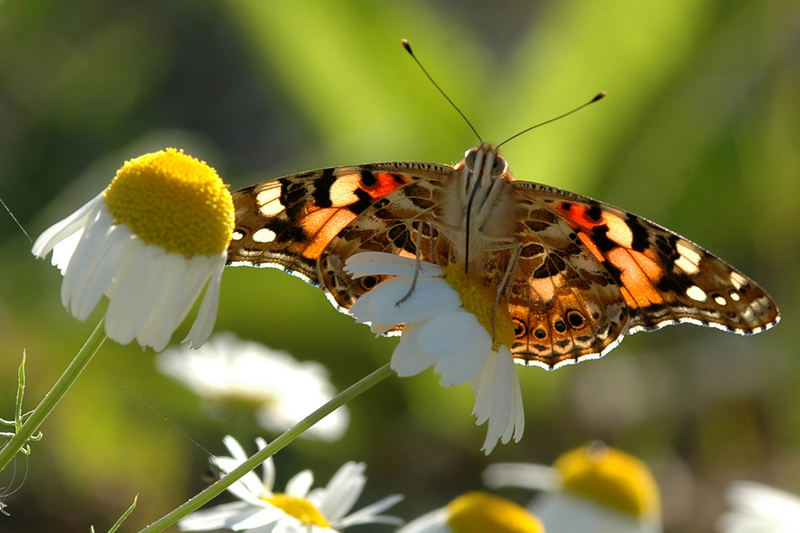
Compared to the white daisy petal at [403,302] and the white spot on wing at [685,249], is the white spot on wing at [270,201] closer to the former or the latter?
the white daisy petal at [403,302]

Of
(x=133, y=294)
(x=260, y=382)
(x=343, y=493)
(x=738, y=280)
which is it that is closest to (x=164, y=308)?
(x=133, y=294)

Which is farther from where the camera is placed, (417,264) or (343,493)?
(343,493)

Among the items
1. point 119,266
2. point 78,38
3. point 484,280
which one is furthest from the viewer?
point 78,38

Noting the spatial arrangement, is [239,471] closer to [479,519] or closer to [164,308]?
[164,308]

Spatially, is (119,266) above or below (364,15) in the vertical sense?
below

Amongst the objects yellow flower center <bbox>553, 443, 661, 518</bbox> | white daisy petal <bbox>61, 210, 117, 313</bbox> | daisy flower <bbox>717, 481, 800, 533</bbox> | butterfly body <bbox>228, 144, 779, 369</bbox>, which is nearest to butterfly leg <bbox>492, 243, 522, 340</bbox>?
butterfly body <bbox>228, 144, 779, 369</bbox>

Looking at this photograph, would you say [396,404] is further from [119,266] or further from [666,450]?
[119,266]

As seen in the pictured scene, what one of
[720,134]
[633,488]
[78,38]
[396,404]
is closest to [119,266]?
[633,488]
